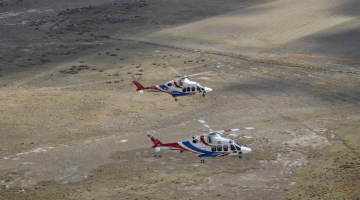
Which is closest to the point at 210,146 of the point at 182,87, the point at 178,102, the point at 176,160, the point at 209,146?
the point at 209,146

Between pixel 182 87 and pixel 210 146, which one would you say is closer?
pixel 210 146

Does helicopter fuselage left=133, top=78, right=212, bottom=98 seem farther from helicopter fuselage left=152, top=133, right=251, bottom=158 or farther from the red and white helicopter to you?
helicopter fuselage left=152, top=133, right=251, bottom=158

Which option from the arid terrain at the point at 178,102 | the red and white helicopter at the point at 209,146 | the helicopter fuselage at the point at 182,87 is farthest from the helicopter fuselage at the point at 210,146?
the helicopter fuselage at the point at 182,87

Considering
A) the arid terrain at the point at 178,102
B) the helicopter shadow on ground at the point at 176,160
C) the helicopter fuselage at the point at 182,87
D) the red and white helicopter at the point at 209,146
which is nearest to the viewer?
the arid terrain at the point at 178,102

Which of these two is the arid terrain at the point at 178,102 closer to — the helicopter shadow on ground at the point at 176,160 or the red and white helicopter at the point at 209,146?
the helicopter shadow on ground at the point at 176,160

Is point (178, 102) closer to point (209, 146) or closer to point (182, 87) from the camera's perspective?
point (182, 87)

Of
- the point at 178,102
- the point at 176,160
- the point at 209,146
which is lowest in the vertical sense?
the point at 176,160

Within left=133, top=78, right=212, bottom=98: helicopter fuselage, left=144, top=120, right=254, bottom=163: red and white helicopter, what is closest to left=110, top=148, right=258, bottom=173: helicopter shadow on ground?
left=144, top=120, right=254, bottom=163: red and white helicopter

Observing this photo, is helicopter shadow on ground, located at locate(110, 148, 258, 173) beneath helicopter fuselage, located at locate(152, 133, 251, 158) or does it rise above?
beneath
